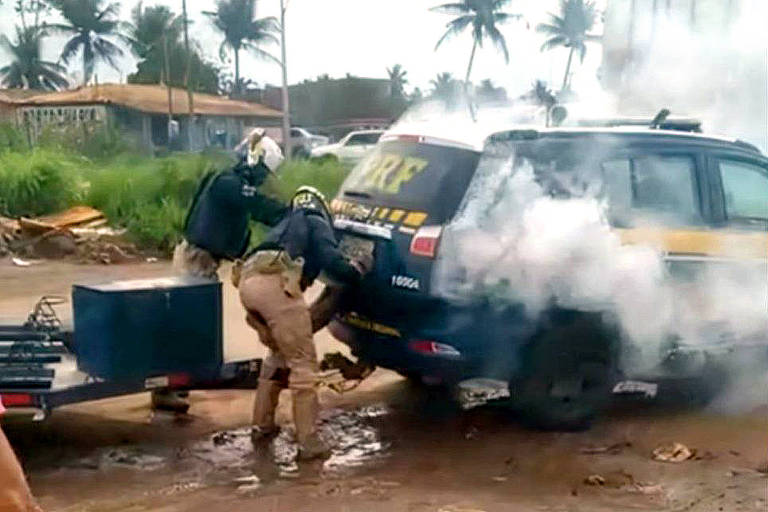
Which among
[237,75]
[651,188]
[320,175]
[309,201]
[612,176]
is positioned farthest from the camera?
Result: [237,75]

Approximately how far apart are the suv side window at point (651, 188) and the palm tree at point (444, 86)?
110 inches

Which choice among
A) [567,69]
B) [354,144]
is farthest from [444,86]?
[354,144]

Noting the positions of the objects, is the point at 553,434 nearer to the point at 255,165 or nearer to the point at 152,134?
the point at 255,165

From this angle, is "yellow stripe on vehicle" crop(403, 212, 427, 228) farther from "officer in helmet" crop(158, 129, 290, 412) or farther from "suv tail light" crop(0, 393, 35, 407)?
"suv tail light" crop(0, 393, 35, 407)

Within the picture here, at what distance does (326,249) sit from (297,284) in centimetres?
25

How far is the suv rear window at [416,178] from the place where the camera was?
6.69 metres

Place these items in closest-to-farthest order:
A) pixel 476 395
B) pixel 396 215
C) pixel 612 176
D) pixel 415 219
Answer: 1. pixel 415 219
2. pixel 396 215
3. pixel 612 176
4. pixel 476 395

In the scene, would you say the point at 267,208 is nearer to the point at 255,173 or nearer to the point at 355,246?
the point at 255,173

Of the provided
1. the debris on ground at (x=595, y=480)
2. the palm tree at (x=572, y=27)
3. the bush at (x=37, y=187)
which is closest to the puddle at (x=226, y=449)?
the debris on ground at (x=595, y=480)

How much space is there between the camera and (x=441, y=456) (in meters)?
6.63

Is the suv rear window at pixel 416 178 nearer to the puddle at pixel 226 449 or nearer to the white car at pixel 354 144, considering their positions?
the puddle at pixel 226 449

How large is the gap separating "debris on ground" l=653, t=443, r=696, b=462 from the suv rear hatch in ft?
5.16

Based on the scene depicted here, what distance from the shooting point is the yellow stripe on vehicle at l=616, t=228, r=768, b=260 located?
693 cm

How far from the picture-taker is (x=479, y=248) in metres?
6.55
